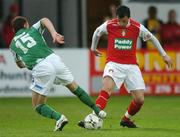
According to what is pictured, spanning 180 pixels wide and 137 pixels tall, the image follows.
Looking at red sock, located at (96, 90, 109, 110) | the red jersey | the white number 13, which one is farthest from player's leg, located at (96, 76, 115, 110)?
the white number 13

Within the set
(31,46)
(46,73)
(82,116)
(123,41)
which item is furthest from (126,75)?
(82,116)

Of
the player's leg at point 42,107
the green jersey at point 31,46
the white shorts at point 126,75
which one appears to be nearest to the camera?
the player's leg at point 42,107

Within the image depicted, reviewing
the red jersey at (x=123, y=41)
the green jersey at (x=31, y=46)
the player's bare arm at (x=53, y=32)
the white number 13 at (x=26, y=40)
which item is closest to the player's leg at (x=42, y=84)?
the green jersey at (x=31, y=46)

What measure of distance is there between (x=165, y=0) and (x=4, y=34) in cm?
489

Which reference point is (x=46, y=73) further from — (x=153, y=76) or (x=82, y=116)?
(x=153, y=76)

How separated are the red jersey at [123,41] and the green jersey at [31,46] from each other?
1307 mm

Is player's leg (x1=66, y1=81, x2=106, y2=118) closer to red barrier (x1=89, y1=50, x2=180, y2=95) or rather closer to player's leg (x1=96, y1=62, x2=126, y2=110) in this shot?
player's leg (x1=96, y1=62, x2=126, y2=110)

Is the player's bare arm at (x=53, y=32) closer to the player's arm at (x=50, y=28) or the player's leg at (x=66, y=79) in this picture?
the player's arm at (x=50, y=28)

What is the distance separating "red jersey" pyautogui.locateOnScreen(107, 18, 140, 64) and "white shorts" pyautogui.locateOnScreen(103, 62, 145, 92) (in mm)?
92

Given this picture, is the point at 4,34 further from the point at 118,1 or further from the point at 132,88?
the point at 132,88

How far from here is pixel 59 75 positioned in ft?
46.8

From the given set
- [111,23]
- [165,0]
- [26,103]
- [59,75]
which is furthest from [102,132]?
[165,0]

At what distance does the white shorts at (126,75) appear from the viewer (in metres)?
14.8

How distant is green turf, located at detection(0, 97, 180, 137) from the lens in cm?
1377
